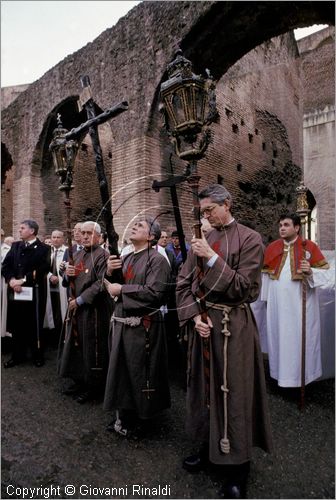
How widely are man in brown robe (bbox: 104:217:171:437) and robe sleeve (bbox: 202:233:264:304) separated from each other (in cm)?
79

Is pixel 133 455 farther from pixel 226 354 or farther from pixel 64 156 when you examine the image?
Answer: pixel 64 156

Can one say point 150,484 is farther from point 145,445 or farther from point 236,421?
point 236,421

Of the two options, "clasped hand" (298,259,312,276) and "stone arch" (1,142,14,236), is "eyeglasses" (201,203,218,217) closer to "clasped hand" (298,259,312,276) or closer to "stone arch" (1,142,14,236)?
"clasped hand" (298,259,312,276)

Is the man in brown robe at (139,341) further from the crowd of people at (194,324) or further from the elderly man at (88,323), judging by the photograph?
the elderly man at (88,323)

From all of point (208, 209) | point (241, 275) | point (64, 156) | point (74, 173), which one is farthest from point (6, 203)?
point (241, 275)

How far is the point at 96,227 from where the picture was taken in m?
3.99

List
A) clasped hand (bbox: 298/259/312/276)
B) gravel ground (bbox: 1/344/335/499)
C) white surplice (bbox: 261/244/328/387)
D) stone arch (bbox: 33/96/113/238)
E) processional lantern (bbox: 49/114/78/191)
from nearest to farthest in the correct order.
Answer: gravel ground (bbox: 1/344/335/499) → processional lantern (bbox: 49/114/78/191) → clasped hand (bbox: 298/259/312/276) → white surplice (bbox: 261/244/328/387) → stone arch (bbox: 33/96/113/238)

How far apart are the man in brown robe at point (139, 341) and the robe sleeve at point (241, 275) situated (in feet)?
2.58

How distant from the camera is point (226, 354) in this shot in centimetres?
229

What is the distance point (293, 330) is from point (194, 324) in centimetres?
191

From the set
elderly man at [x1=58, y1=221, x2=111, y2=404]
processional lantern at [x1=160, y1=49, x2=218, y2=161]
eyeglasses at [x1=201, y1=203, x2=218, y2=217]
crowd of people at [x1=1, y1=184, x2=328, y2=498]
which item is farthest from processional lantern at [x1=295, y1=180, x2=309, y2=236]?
elderly man at [x1=58, y1=221, x2=111, y2=404]

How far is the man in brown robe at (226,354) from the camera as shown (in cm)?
224

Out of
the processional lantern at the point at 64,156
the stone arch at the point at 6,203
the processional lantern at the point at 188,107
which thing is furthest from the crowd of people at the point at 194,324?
the stone arch at the point at 6,203

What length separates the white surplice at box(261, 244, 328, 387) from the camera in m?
3.84
